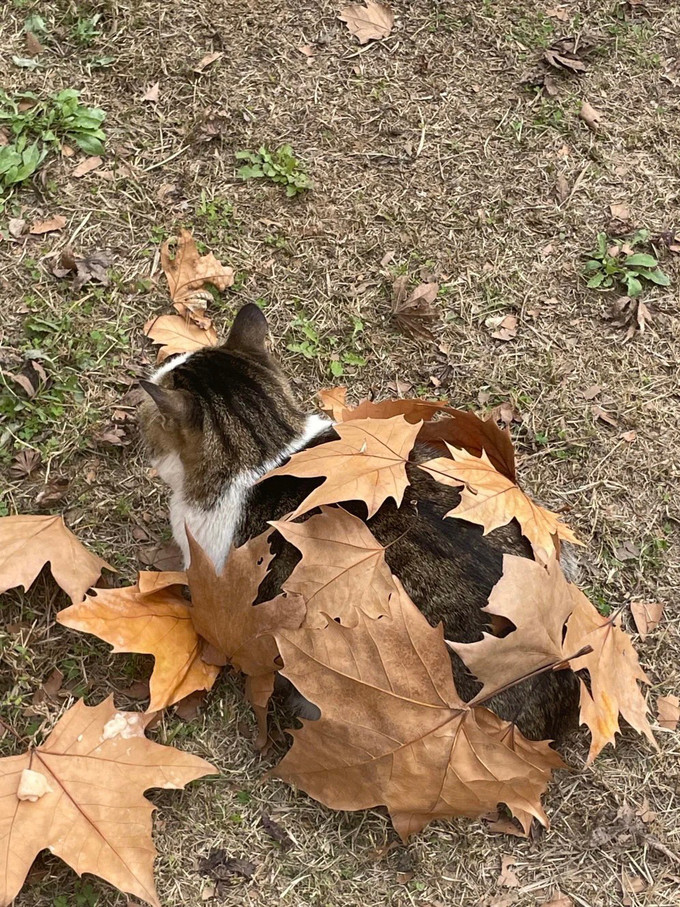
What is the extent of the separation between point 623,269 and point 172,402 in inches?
89.0

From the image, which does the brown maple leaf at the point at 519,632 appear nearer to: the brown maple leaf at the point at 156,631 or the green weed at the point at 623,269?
the brown maple leaf at the point at 156,631

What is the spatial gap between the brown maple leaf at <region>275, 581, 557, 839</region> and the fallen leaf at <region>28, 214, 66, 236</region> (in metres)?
2.16

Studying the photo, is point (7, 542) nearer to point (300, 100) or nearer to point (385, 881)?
point (385, 881)

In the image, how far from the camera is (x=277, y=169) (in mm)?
3660

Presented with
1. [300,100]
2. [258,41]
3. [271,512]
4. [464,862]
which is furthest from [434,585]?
[258,41]

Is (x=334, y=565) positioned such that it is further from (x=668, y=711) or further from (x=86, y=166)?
(x=86, y=166)

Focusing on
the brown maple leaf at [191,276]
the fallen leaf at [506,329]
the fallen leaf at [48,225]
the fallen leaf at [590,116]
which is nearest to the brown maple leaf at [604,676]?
the fallen leaf at [506,329]

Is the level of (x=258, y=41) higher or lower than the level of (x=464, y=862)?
higher

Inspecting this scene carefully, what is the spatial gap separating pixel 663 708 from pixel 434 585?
1215 mm

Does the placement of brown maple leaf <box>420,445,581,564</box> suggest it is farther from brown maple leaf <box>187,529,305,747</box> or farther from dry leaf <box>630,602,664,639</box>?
dry leaf <box>630,602,664,639</box>

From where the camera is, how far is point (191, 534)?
2.72 metres

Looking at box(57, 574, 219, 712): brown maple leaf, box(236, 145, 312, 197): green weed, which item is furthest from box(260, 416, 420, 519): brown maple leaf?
box(236, 145, 312, 197): green weed

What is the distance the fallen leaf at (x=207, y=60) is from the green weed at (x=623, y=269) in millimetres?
2013

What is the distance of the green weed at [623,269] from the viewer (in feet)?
11.9
